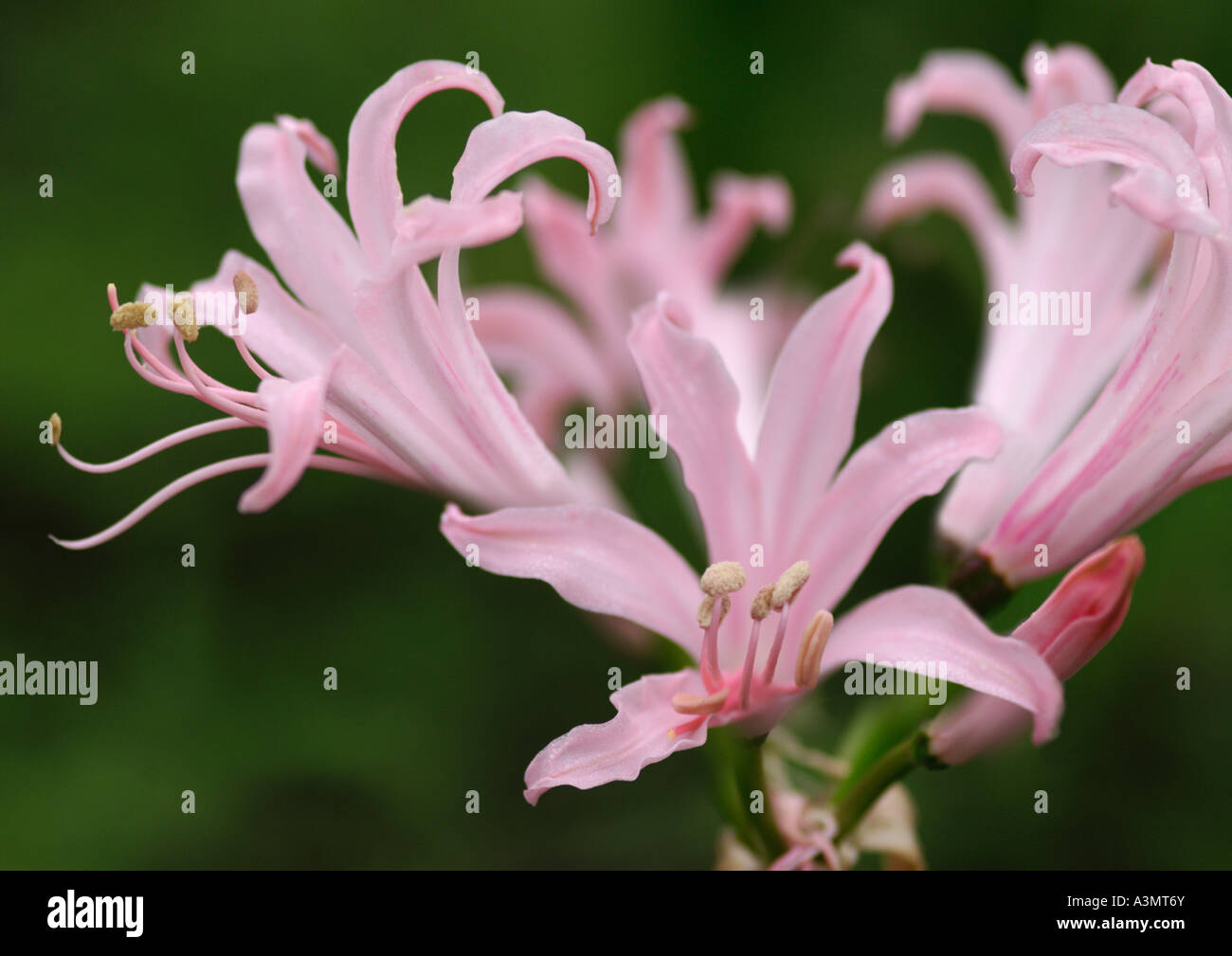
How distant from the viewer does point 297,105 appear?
313 centimetres

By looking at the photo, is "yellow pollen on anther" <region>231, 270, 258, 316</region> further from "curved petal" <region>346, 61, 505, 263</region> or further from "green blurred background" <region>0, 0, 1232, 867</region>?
"green blurred background" <region>0, 0, 1232, 867</region>

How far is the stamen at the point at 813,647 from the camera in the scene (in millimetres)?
1358

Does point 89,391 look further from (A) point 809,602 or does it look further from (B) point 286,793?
(A) point 809,602

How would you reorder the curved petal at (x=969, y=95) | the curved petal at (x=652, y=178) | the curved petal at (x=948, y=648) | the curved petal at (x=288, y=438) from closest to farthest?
the curved petal at (x=288, y=438) → the curved petal at (x=948, y=648) → the curved petal at (x=969, y=95) → the curved petal at (x=652, y=178)

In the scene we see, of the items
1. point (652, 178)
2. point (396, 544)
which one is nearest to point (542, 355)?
point (652, 178)

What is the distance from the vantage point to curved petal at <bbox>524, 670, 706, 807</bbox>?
4.38 feet

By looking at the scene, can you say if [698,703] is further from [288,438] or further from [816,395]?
[288,438]

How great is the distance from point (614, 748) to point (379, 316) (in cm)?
59

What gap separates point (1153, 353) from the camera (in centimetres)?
142

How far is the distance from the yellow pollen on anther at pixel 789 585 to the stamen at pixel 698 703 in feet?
0.40

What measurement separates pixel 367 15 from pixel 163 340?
186cm

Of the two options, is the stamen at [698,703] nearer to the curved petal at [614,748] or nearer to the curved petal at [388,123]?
the curved petal at [614,748]

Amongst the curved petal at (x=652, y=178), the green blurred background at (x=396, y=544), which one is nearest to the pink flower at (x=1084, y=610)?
the green blurred background at (x=396, y=544)

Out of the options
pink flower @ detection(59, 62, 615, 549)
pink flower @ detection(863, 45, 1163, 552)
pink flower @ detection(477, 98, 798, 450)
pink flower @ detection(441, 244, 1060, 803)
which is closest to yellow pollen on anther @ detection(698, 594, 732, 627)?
pink flower @ detection(441, 244, 1060, 803)
